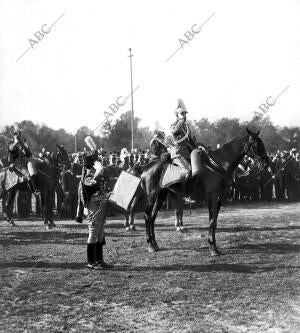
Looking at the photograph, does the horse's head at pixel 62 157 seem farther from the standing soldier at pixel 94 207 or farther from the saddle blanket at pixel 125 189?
the standing soldier at pixel 94 207

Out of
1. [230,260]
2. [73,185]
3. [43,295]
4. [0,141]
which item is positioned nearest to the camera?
[43,295]

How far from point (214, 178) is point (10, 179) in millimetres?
7651

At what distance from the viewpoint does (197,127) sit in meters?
94.8

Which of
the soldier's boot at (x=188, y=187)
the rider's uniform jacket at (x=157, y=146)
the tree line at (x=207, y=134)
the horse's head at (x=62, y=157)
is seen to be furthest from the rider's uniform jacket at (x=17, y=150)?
the tree line at (x=207, y=134)

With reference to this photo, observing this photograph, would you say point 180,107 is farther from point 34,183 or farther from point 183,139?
point 34,183

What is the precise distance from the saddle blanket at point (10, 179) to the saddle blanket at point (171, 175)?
19.0 ft

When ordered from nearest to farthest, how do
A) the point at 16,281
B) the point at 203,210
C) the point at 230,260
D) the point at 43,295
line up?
the point at 43,295, the point at 16,281, the point at 230,260, the point at 203,210

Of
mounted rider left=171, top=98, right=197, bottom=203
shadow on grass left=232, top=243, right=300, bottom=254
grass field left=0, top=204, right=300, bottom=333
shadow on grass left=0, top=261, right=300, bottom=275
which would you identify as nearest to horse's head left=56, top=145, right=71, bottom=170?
grass field left=0, top=204, right=300, bottom=333

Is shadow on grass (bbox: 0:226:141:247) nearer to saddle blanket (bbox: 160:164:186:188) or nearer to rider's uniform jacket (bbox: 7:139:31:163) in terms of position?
saddle blanket (bbox: 160:164:186:188)

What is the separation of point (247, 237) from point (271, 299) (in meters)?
5.37

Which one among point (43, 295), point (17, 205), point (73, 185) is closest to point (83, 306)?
point (43, 295)

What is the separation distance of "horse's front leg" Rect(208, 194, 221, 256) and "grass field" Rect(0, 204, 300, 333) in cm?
21

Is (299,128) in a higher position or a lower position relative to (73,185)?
higher

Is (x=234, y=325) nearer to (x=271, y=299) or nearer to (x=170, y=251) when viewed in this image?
(x=271, y=299)
